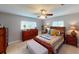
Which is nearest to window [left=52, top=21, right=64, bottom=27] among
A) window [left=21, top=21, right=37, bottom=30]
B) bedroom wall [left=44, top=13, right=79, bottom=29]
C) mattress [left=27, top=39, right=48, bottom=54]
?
bedroom wall [left=44, top=13, right=79, bottom=29]

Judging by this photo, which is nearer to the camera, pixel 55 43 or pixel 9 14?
pixel 9 14

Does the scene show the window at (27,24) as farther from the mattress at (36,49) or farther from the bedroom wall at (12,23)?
the mattress at (36,49)

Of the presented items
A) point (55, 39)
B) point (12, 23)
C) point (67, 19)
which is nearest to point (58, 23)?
point (67, 19)

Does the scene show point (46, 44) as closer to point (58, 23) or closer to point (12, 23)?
point (58, 23)

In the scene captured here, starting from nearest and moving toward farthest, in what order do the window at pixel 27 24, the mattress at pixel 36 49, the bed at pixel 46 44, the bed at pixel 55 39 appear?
the mattress at pixel 36 49 → the bed at pixel 46 44 → the window at pixel 27 24 → the bed at pixel 55 39

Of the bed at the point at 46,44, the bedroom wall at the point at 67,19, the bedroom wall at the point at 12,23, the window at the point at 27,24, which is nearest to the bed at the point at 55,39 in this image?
the bed at the point at 46,44

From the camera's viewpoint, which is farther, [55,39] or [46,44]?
[55,39]

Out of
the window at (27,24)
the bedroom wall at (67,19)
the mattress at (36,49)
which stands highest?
the bedroom wall at (67,19)

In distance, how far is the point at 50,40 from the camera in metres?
2.11

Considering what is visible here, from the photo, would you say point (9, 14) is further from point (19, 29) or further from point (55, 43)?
point (55, 43)

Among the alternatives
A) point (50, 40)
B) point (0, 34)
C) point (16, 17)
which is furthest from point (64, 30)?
point (0, 34)
